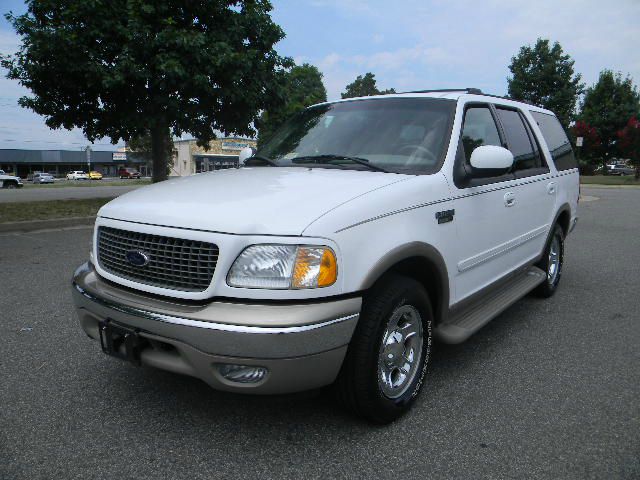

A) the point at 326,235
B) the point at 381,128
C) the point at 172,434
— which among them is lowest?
the point at 172,434

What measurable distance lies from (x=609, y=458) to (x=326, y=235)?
66.4 inches

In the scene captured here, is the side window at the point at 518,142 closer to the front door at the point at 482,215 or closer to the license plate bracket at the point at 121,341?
the front door at the point at 482,215

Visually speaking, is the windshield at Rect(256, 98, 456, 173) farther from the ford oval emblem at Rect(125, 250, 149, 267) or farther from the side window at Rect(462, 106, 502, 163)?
the ford oval emblem at Rect(125, 250, 149, 267)

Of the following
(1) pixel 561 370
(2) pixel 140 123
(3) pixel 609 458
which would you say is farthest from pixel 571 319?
(2) pixel 140 123

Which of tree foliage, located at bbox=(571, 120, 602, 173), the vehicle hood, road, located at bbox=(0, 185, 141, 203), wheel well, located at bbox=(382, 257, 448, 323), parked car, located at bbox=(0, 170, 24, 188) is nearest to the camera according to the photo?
the vehicle hood

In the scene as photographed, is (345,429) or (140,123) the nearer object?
(345,429)

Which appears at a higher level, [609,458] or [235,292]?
[235,292]

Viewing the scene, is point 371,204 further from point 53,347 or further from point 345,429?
point 53,347

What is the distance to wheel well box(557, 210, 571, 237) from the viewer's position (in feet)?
16.9

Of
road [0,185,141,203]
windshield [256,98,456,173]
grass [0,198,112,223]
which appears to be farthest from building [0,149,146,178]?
windshield [256,98,456,173]

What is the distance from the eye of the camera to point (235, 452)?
7.78 ft

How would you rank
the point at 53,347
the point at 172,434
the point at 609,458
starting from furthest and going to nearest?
the point at 53,347 → the point at 172,434 → the point at 609,458

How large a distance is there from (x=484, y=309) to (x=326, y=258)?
172cm

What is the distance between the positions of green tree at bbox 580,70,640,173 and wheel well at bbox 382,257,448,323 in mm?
38397
